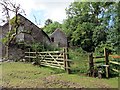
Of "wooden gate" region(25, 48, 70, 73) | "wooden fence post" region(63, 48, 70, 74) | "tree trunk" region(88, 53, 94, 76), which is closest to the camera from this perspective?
"tree trunk" region(88, 53, 94, 76)

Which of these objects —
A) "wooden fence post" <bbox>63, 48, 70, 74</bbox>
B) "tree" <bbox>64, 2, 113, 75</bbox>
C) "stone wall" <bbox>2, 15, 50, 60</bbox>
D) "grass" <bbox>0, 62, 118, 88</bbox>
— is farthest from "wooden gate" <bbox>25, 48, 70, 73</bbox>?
"tree" <bbox>64, 2, 113, 75</bbox>

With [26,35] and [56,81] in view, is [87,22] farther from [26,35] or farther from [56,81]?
[56,81]

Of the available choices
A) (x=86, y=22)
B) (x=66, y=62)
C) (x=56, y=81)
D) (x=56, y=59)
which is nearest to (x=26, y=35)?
(x=86, y=22)

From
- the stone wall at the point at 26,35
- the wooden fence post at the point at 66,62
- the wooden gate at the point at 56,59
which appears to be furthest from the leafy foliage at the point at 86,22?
the wooden fence post at the point at 66,62

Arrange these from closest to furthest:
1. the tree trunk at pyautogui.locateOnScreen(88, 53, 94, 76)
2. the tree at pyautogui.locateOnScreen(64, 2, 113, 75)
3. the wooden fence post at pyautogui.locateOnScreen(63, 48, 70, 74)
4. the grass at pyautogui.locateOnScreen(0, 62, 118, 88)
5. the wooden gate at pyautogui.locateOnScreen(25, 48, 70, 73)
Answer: the grass at pyautogui.locateOnScreen(0, 62, 118, 88)
the tree trunk at pyautogui.locateOnScreen(88, 53, 94, 76)
the wooden fence post at pyautogui.locateOnScreen(63, 48, 70, 74)
the wooden gate at pyautogui.locateOnScreen(25, 48, 70, 73)
the tree at pyautogui.locateOnScreen(64, 2, 113, 75)

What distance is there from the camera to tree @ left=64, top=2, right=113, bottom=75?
25.9 metres

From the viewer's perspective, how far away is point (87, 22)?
89.5 ft

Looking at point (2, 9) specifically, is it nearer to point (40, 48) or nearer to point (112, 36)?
point (40, 48)

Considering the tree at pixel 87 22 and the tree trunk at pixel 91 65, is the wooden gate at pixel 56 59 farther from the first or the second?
the tree at pixel 87 22

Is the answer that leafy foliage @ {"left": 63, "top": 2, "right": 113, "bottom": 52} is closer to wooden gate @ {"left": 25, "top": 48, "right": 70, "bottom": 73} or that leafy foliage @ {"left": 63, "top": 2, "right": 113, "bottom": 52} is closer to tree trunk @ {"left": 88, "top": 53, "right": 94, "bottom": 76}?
wooden gate @ {"left": 25, "top": 48, "right": 70, "bottom": 73}

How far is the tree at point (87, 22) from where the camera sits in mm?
25855

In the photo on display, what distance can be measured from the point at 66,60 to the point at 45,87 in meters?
3.61

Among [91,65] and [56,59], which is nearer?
[91,65]

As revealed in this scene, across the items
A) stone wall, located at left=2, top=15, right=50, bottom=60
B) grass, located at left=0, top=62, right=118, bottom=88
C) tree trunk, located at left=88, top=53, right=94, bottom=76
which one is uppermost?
stone wall, located at left=2, top=15, right=50, bottom=60
